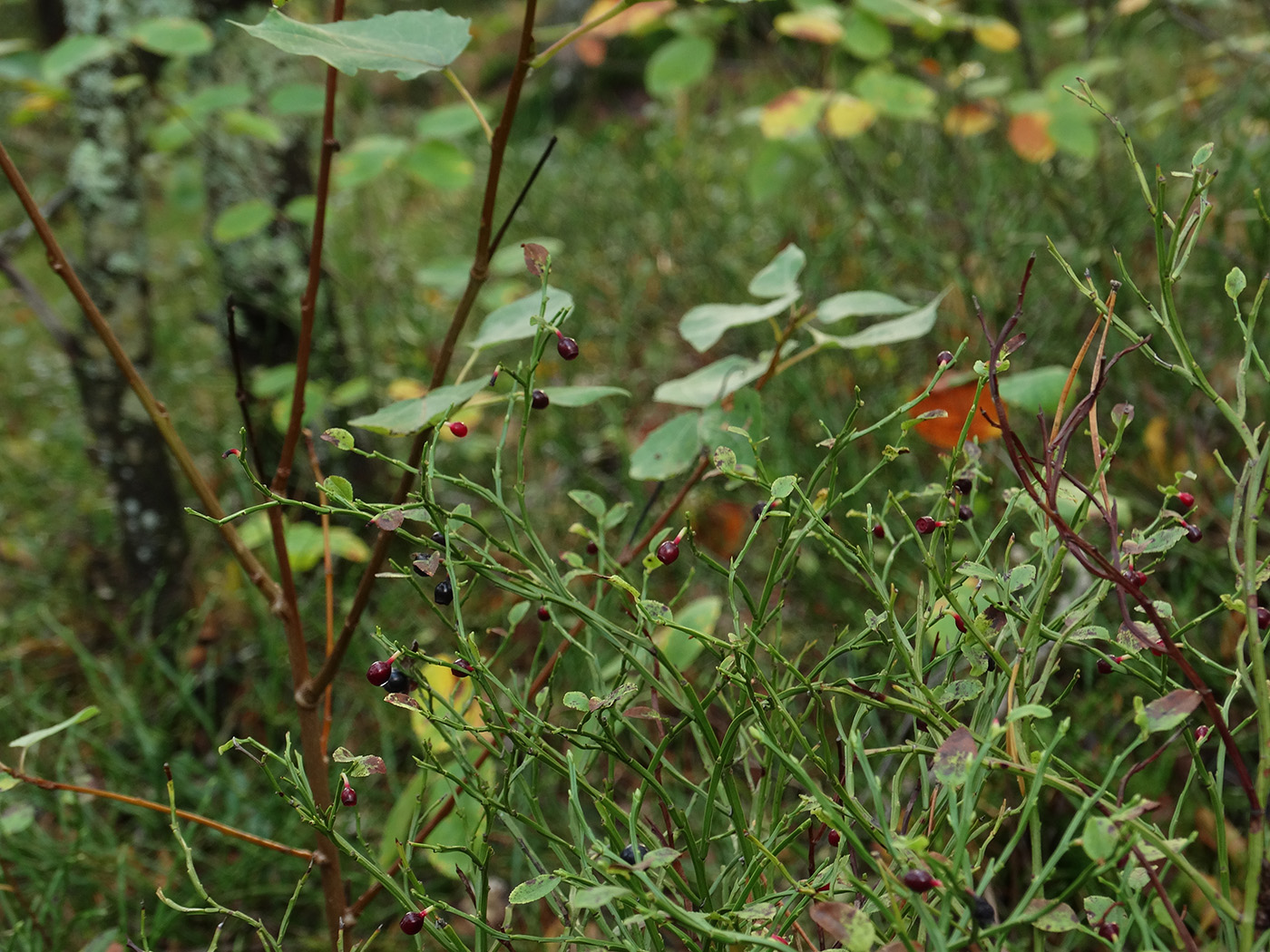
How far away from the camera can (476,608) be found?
190 centimetres

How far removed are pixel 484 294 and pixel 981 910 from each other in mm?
2180

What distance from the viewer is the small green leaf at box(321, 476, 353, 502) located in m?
0.55

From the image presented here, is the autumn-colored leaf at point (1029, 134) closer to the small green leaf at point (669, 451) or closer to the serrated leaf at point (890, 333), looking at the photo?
the serrated leaf at point (890, 333)

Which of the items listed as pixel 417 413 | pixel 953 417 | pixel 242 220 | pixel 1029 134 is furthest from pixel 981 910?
pixel 1029 134

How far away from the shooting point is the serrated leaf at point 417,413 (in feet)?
2.35

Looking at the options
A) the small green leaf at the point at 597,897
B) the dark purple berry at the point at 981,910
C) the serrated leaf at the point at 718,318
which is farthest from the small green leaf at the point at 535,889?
the serrated leaf at the point at 718,318

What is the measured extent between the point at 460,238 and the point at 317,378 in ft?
5.89

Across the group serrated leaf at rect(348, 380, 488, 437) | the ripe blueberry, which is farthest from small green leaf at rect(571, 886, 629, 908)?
serrated leaf at rect(348, 380, 488, 437)

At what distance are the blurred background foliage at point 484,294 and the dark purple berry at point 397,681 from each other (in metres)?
0.54

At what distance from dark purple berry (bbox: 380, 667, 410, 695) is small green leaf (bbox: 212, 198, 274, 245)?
128 centimetres

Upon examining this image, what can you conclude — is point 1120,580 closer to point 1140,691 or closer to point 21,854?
point 1140,691

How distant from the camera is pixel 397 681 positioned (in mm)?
629

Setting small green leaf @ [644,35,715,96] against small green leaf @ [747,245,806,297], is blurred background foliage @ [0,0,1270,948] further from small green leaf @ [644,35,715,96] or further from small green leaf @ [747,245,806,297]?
small green leaf @ [747,245,806,297]

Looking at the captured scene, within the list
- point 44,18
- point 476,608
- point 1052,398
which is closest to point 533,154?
point 44,18
